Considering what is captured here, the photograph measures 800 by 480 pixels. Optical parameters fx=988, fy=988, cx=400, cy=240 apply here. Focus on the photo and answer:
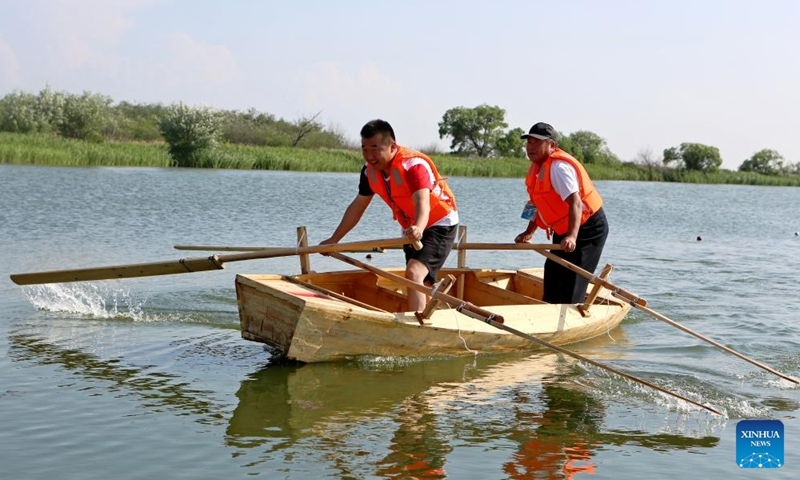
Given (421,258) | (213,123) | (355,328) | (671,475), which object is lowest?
(671,475)

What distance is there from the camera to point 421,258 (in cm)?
781

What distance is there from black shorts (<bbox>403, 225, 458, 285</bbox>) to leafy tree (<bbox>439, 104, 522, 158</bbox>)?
249 feet

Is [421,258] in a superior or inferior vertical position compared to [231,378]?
superior

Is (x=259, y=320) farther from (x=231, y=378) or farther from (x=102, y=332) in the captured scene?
(x=102, y=332)

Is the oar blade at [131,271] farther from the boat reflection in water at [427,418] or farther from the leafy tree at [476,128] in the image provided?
the leafy tree at [476,128]

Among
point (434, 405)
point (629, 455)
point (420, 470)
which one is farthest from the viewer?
point (434, 405)

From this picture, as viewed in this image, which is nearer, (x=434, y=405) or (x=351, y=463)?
(x=351, y=463)

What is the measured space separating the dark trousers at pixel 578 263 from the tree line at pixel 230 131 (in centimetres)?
3599

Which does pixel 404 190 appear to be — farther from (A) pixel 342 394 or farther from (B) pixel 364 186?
(A) pixel 342 394

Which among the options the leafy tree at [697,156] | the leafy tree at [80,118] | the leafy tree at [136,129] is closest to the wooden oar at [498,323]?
the leafy tree at [80,118]

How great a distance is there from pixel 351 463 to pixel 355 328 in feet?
6.40

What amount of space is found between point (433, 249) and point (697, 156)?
65.5 m

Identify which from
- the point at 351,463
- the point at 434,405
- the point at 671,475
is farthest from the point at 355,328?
the point at 671,475

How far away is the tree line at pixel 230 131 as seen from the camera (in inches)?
1734
